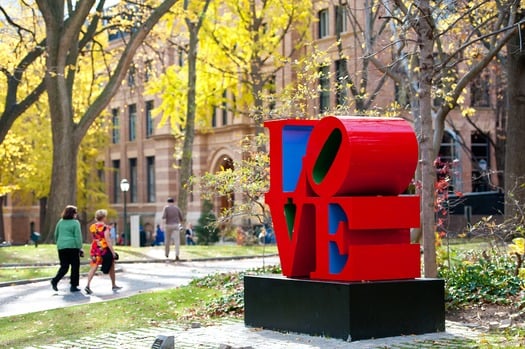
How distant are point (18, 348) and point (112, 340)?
1223mm

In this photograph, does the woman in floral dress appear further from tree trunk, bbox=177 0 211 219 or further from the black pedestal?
tree trunk, bbox=177 0 211 219

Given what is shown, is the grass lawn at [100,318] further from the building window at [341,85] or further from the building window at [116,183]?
the building window at [116,183]

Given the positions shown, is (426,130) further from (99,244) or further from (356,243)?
(99,244)

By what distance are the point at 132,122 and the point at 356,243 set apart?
5431 cm

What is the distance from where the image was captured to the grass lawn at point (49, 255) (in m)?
24.8

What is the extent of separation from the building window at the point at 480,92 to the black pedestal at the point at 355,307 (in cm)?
2939

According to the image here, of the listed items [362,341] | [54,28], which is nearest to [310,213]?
[362,341]

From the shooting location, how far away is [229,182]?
1994 centimetres

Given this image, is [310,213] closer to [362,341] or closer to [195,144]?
[362,341]

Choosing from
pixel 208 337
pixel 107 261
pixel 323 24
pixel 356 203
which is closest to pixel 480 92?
pixel 323 24

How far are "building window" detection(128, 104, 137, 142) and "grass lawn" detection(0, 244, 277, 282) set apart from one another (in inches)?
1235

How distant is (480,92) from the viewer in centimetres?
4316

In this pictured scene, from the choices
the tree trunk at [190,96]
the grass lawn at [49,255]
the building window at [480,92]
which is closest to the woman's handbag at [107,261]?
the grass lawn at [49,255]

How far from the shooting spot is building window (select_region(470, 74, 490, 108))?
41438mm
